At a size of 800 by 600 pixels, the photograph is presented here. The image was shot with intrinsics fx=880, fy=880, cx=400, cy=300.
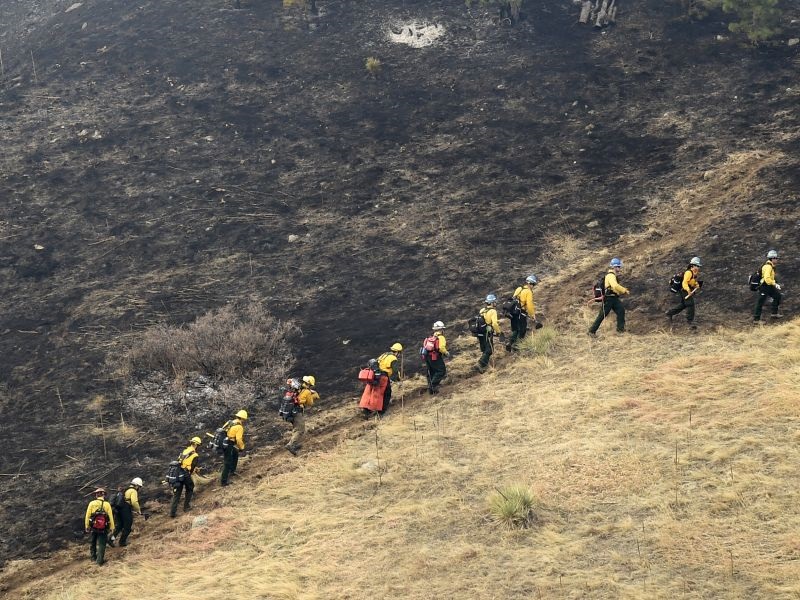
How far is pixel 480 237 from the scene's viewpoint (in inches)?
901

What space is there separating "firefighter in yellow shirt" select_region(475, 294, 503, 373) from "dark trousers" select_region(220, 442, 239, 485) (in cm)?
516

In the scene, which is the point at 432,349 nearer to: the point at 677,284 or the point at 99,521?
the point at 677,284

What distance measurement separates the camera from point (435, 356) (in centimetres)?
1689

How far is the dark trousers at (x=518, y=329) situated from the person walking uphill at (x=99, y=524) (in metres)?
8.40

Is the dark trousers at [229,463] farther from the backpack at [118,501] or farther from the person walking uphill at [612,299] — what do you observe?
the person walking uphill at [612,299]

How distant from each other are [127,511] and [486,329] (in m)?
7.35

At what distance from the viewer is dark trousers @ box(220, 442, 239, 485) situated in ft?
50.1

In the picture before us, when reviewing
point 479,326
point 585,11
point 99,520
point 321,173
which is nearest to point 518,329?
point 479,326

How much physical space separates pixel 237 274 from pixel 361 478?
963 cm

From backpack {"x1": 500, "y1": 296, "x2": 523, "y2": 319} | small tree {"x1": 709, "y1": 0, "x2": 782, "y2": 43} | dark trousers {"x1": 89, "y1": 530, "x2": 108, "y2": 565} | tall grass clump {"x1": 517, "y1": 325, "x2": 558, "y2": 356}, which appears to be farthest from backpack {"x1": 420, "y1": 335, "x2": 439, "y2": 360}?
small tree {"x1": 709, "y1": 0, "x2": 782, "y2": 43}

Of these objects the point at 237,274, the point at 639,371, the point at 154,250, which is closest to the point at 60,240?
the point at 154,250

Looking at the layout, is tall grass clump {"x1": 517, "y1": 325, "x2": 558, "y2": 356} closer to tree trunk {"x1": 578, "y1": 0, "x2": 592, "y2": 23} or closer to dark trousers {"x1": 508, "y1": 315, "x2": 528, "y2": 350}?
dark trousers {"x1": 508, "y1": 315, "x2": 528, "y2": 350}

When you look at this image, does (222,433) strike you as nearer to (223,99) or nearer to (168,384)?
(168,384)

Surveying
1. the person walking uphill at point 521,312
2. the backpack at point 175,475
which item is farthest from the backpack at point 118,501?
the person walking uphill at point 521,312
